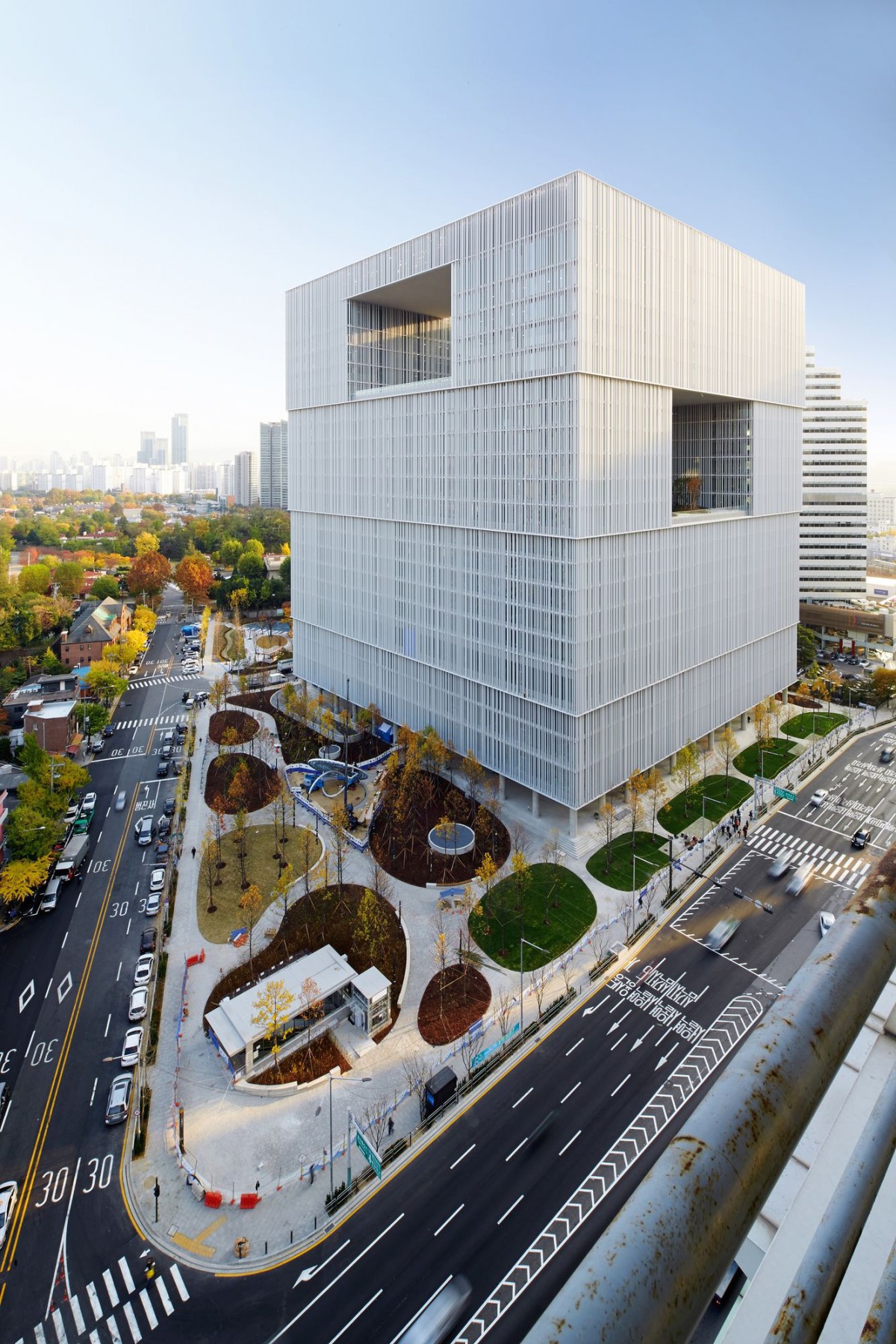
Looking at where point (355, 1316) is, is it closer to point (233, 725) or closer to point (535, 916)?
point (535, 916)

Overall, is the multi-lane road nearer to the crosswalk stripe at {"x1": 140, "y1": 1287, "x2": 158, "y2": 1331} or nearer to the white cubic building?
the crosswalk stripe at {"x1": 140, "y1": 1287, "x2": 158, "y2": 1331}

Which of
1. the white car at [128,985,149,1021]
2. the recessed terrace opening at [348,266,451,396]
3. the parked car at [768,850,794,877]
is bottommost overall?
the white car at [128,985,149,1021]

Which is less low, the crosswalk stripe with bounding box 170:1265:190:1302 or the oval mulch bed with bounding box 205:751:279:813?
the oval mulch bed with bounding box 205:751:279:813

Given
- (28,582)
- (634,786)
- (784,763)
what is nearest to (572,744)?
(634,786)

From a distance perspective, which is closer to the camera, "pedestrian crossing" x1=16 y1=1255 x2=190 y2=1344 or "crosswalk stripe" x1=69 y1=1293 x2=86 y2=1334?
"pedestrian crossing" x1=16 y1=1255 x2=190 y2=1344

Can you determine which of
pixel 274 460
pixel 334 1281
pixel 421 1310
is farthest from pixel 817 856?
pixel 274 460

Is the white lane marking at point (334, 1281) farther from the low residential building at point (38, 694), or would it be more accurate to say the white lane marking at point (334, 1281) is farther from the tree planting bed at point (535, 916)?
the low residential building at point (38, 694)

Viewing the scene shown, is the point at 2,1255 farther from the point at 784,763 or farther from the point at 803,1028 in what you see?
the point at 784,763

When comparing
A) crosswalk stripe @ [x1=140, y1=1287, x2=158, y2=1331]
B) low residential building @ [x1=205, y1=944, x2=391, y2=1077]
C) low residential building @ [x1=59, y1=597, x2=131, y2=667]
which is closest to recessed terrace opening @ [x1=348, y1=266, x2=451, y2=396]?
low residential building @ [x1=205, y1=944, x2=391, y2=1077]
